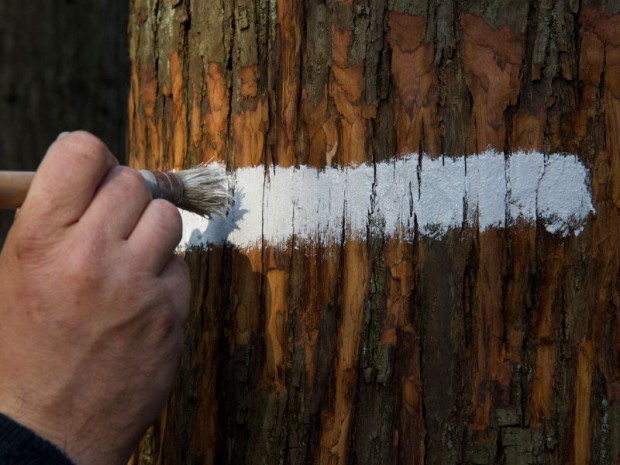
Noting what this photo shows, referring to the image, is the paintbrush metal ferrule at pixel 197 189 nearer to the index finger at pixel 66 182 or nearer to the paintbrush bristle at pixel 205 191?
the paintbrush bristle at pixel 205 191

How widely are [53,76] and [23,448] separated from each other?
10.9 ft

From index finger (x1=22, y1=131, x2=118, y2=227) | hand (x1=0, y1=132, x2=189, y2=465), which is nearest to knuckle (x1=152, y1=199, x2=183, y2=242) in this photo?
hand (x1=0, y1=132, x2=189, y2=465)

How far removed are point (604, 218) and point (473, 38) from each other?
1.30 feet

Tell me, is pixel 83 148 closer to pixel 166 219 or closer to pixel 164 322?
pixel 166 219

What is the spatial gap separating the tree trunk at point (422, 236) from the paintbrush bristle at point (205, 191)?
0.13 feet

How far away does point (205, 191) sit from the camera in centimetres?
154

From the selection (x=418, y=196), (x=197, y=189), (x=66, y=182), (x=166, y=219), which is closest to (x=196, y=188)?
(x=197, y=189)

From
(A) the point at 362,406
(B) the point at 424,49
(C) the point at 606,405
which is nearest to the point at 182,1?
(B) the point at 424,49

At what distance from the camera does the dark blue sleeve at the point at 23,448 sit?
3.82 ft

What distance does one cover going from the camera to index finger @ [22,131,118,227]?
4.14ft

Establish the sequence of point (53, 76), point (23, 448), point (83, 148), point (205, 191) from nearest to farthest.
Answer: point (23, 448) < point (83, 148) < point (205, 191) < point (53, 76)

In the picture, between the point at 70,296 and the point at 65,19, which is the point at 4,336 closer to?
the point at 70,296

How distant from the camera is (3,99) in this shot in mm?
4059

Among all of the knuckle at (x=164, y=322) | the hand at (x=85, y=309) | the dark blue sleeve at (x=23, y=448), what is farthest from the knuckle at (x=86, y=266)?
the dark blue sleeve at (x=23, y=448)
